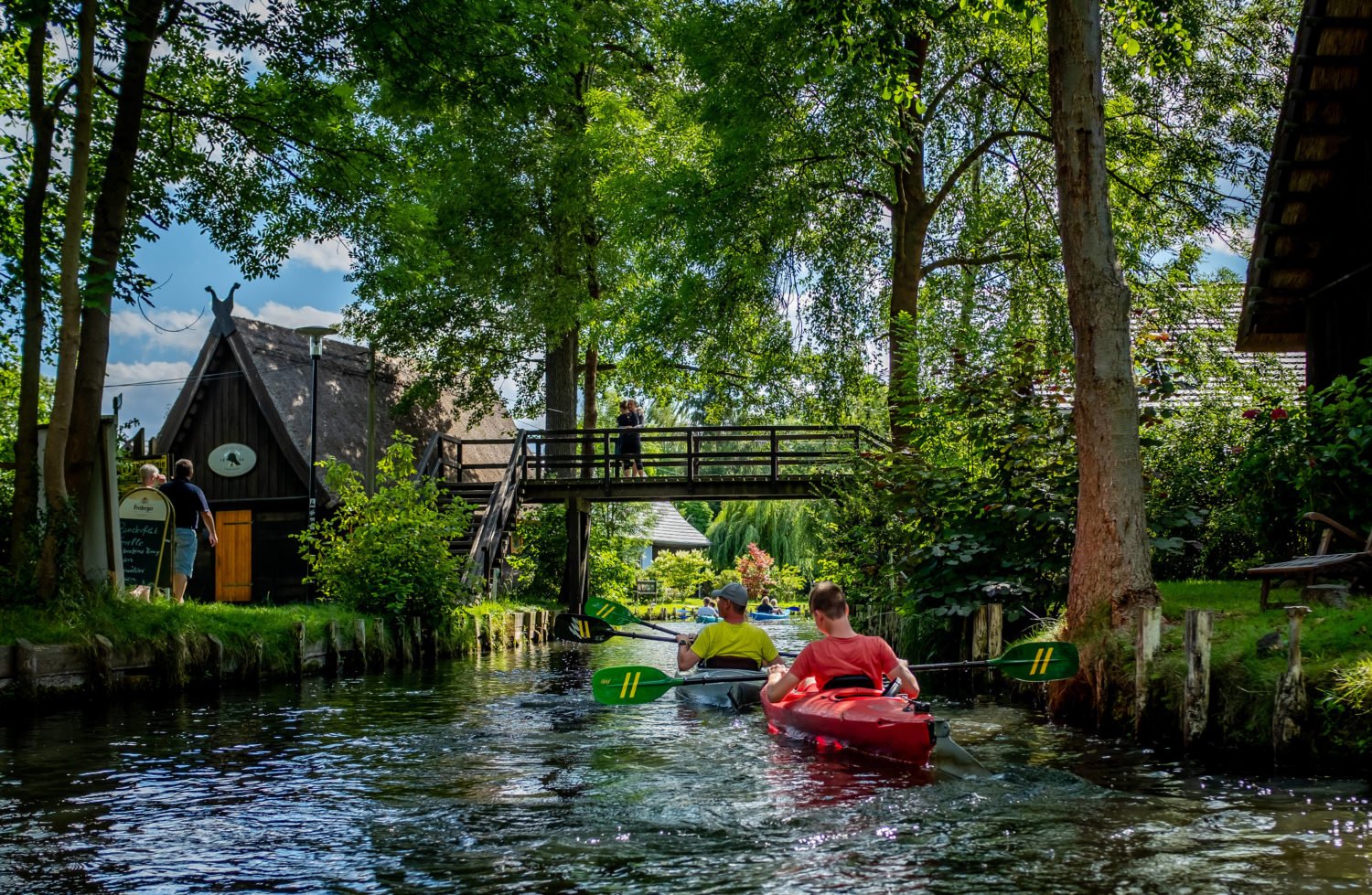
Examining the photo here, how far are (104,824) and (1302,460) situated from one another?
414 inches

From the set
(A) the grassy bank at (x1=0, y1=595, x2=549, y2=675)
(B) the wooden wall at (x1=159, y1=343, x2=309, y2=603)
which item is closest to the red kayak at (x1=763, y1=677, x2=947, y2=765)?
(A) the grassy bank at (x1=0, y1=595, x2=549, y2=675)

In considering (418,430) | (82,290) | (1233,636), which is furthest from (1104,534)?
(418,430)

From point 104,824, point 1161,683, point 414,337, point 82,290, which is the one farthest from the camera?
point 414,337

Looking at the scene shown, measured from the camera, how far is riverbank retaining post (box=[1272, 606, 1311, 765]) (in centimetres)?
720

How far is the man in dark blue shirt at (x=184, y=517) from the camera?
15219 mm

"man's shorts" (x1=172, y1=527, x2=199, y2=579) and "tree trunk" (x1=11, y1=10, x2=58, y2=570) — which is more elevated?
"tree trunk" (x1=11, y1=10, x2=58, y2=570)

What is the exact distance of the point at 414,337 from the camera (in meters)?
28.5

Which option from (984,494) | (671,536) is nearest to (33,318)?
(984,494)

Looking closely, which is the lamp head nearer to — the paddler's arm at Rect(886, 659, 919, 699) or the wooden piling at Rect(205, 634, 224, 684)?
the wooden piling at Rect(205, 634, 224, 684)

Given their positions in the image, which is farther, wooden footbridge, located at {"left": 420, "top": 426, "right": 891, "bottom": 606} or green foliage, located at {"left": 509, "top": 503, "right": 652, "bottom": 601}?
green foliage, located at {"left": 509, "top": 503, "right": 652, "bottom": 601}

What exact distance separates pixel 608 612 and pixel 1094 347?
21.2 feet

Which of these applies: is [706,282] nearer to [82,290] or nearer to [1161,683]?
[82,290]

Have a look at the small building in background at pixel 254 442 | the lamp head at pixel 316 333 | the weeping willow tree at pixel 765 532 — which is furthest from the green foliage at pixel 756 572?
the lamp head at pixel 316 333

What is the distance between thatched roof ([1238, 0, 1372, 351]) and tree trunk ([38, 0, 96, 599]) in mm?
11996
